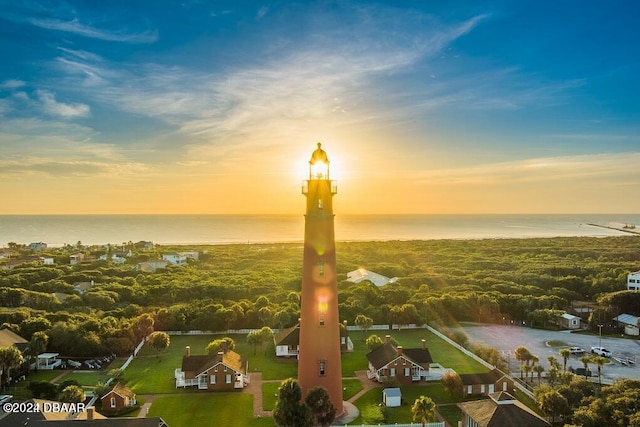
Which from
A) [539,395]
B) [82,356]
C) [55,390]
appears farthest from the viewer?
[82,356]

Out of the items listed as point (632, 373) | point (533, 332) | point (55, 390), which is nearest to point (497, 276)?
point (533, 332)

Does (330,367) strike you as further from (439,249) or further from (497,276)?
(439,249)

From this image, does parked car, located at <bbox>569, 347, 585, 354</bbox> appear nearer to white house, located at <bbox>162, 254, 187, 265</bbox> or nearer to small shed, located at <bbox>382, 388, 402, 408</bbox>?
small shed, located at <bbox>382, 388, 402, 408</bbox>

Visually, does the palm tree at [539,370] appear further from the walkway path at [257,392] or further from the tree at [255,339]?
the tree at [255,339]

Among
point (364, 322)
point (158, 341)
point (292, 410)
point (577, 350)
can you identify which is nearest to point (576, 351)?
point (577, 350)

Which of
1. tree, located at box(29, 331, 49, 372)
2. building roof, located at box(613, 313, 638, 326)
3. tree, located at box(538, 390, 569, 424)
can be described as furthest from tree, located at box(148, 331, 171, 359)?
building roof, located at box(613, 313, 638, 326)

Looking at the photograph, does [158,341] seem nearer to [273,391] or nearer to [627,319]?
[273,391]
